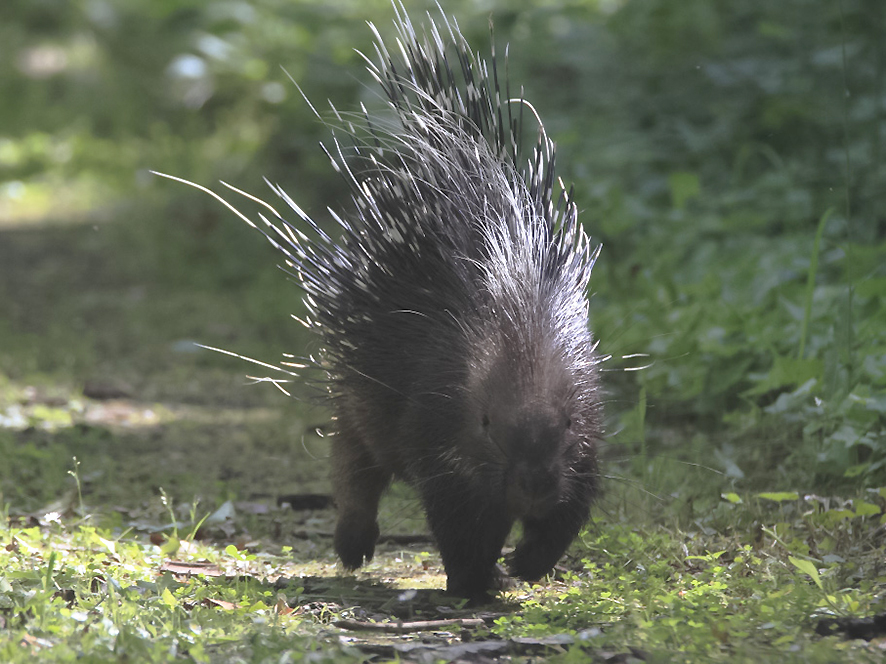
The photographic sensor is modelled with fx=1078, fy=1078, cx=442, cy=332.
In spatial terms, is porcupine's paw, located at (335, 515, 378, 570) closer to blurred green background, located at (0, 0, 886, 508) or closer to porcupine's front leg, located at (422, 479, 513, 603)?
porcupine's front leg, located at (422, 479, 513, 603)

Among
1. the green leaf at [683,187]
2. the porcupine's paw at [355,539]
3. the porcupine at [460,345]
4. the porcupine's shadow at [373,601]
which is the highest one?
the green leaf at [683,187]

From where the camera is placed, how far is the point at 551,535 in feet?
10.2

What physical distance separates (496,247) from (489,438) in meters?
0.59

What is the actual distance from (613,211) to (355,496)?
3.07 metres

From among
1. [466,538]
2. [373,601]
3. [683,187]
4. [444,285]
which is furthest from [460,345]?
[683,187]

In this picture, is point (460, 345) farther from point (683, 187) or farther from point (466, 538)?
point (683, 187)

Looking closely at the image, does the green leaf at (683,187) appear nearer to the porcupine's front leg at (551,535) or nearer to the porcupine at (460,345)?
the porcupine at (460,345)

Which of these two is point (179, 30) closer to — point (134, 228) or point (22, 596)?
point (134, 228)

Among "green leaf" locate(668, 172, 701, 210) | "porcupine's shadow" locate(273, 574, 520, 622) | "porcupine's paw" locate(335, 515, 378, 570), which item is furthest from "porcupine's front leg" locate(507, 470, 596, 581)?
"green leaf" locate(668, 172, 701, 210)

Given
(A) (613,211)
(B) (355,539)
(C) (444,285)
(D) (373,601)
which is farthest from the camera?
(A) (613,211)

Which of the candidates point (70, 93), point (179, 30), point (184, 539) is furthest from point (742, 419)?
point (70, 93)

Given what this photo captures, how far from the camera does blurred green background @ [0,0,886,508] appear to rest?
4227 mm

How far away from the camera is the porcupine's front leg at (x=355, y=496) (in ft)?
11.5

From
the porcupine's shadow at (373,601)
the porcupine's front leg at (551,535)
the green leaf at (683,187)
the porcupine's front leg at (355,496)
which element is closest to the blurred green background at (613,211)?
the green leaf at (683,187)
